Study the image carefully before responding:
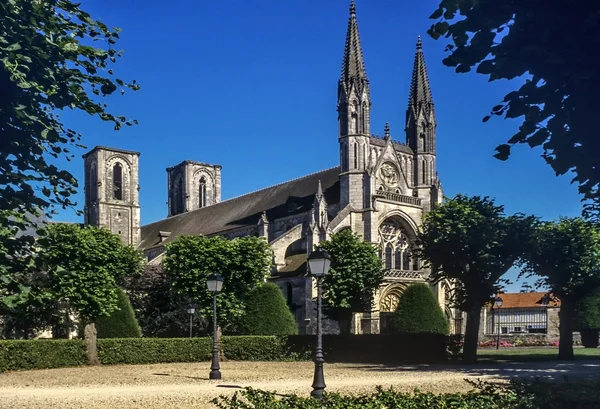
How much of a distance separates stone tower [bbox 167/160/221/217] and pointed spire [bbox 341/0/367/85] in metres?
36.5

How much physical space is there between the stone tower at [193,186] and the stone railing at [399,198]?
3512cm

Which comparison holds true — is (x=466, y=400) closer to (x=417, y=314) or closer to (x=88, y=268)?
(x=88, y=268)

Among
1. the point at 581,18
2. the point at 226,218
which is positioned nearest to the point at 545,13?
the point at 581,18

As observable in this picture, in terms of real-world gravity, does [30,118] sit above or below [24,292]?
above

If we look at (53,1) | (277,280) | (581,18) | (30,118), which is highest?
(53,1)

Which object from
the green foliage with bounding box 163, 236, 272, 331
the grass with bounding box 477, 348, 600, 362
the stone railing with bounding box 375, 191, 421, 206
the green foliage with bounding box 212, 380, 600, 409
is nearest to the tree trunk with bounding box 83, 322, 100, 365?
the green foliage with bounding box 163, 236, 272, 331

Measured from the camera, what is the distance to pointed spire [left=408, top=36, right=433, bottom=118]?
200 ft

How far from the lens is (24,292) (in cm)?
814

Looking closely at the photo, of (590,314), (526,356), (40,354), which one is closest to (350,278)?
(526,356)

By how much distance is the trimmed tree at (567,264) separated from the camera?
3475cm

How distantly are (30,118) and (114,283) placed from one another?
95.7ft

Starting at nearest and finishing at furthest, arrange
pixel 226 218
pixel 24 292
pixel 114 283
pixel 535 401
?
pixel 24 292
pixel 535 401
pixel 114 283
pixel 226 218

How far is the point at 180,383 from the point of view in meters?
22.1

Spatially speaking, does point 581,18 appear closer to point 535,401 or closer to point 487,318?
point 535,401
